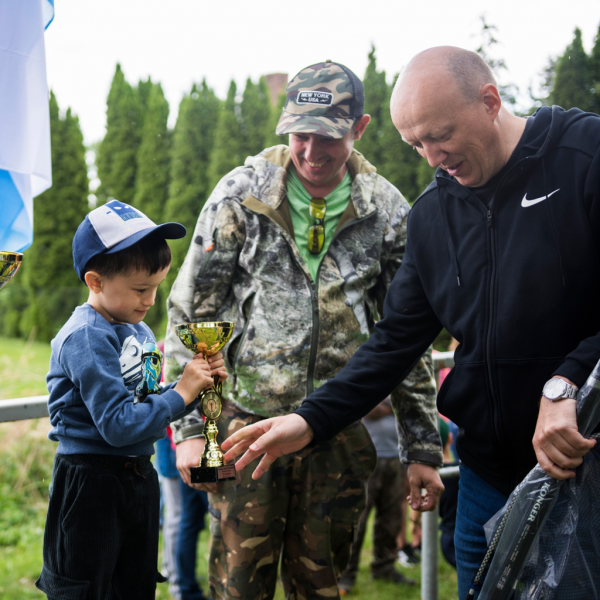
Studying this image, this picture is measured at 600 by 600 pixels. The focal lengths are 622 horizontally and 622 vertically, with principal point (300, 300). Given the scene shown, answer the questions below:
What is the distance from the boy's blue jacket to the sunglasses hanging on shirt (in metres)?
0.82

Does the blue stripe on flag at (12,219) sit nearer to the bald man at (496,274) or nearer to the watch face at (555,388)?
the bald man at (496,274)

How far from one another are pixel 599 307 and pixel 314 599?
59.2 inches

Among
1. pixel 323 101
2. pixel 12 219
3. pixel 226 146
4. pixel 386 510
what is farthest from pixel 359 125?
pixel 226 146

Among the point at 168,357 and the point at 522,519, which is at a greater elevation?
the point at 168,357

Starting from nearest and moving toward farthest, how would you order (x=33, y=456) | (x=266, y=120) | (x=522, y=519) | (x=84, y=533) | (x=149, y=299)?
(x=522, y=519) < (x=84, y=533) < (x=149, y=299) < (x=33, y=456) < (x=266, y=120)

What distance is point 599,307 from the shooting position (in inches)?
68.2

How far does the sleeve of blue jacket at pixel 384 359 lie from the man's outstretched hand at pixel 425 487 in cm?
46

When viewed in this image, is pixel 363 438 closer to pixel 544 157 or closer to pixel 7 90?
pixel 544 157

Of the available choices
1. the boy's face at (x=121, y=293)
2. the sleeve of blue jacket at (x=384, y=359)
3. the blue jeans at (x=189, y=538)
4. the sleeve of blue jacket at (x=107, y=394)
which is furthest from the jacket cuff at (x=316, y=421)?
the blue jeans at (x=189, y=538)

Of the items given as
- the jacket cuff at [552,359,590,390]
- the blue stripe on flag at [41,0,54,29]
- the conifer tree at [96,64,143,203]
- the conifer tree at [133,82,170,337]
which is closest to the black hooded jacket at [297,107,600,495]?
the jacket cuff at [552,359,590,390]

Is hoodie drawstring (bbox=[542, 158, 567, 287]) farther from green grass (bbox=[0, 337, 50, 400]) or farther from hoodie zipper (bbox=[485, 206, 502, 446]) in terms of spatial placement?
green grass (bbox=[0, 337, 50, 400])

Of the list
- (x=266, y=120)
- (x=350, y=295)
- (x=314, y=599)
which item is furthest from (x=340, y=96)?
(x=266, y=120)

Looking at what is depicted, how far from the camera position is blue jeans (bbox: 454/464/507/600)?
6.46 ft

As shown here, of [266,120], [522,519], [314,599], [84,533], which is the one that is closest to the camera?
[522,519]
